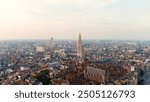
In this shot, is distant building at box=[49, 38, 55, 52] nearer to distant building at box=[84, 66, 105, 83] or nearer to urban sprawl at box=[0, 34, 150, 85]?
urban sprawl at box=[0, 34, 150, 85]

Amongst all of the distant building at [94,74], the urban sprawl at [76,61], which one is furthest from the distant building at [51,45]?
the distant building at [94,74]

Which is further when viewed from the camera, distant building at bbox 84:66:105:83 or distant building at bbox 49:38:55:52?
distant building at bbox 49:38:55:52

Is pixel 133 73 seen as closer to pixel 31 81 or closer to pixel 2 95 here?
pixel 31 81

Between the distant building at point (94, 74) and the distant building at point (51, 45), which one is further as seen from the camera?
the distant building at point (51, 45)

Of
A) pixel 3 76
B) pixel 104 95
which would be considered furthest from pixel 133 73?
pixel 104 95

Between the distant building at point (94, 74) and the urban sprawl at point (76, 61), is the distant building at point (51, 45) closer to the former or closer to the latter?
the urban sprawl at point (76, 61)

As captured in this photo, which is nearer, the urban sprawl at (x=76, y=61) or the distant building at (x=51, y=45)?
the urban sprawl at (x=76, y=61)

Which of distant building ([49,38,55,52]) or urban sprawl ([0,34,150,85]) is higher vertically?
distant building ([49,38,55,52])

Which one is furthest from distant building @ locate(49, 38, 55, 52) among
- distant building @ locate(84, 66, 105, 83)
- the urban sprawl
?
distant building @ locate(84, 66, 105, 83)

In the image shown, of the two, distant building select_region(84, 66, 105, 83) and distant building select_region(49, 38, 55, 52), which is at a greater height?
distant building select_region(49, 38, 55, 52)

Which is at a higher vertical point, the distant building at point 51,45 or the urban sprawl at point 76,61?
the distant building at point 51,45

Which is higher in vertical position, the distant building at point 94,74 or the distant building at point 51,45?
the distant building at point 51,45

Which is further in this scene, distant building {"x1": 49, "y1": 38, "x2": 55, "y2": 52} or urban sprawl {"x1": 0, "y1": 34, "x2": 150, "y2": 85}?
distant building {"x1": 49, "y1": 38, "x2": 55, "y2": 52}
